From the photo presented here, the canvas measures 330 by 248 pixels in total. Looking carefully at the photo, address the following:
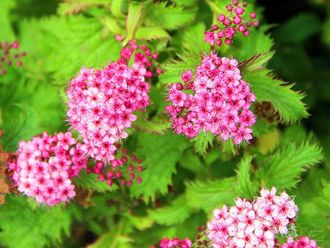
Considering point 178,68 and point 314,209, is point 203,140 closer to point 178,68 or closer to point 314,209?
point 178,68

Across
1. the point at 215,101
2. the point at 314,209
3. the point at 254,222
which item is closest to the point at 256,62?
the point at 215,101

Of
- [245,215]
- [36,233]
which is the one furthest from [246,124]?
[36,233]

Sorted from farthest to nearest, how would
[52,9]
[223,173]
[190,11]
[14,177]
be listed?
[52,9], [223,173], [190,11], [14,177]

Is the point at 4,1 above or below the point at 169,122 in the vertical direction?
above

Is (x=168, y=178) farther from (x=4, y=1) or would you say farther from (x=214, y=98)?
(x=4, y=1)

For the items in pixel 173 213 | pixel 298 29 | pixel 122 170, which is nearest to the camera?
pixel 122 170

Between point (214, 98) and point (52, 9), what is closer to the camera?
point (214, 98)

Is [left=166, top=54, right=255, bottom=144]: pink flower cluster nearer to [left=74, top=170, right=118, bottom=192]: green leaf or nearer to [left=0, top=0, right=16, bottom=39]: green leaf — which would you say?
[left=74, top=170, right=118, bottom=192]: green leaf
